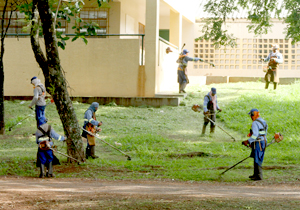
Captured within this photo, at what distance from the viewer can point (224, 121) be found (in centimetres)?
1530

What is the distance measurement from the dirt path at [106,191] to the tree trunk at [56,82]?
1.25 metres

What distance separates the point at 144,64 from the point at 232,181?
382 inches

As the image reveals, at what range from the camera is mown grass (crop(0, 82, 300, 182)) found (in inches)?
364

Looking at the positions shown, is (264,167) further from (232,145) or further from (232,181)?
(232,145)

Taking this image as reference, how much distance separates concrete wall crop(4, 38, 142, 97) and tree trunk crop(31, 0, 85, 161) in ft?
26.1

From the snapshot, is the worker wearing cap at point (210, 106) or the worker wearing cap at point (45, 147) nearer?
the worker wearing cap at point (45, 147)

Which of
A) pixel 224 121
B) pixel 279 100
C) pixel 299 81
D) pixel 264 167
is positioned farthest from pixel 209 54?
pixel 264 167

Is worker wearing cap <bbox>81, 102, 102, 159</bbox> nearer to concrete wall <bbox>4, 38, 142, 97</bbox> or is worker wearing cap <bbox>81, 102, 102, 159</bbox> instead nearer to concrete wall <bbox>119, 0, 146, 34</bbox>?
concrete wall <bbox>4, 38, 142, 97</bbox>

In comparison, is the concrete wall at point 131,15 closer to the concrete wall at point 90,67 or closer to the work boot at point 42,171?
the concrete wall at point 90,67

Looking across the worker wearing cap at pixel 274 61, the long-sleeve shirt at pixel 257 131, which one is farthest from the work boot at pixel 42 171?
the worker wearing cap at pixel 274 61

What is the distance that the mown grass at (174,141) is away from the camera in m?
9.26

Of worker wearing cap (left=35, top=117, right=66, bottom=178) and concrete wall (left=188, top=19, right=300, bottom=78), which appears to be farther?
concrete wall (left=188, top=19, right=300, bottom=78)

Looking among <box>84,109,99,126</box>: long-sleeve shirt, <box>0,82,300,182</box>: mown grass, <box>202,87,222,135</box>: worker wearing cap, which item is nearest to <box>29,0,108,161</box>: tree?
<box>84,109,99,126</box>: long-sleeve shirt

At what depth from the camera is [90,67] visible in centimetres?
1783
